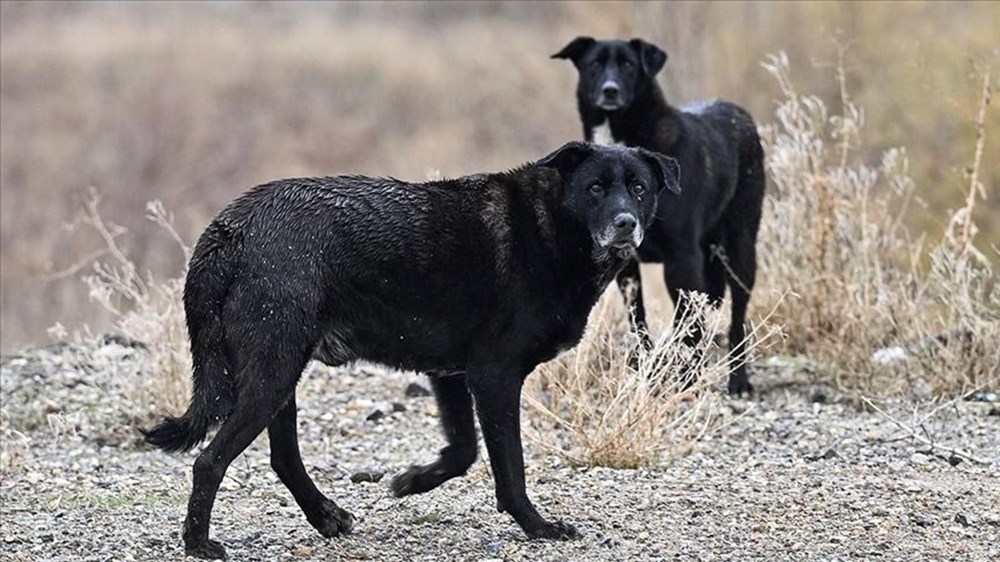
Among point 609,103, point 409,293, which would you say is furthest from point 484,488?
point 609,103

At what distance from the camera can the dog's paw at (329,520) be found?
7062 mm

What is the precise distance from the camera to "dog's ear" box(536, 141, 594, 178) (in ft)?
23.4

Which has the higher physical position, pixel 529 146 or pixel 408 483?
pixel 408 483

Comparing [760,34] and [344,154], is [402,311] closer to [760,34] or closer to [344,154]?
[760,34]

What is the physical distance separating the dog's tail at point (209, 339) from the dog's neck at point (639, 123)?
4.03 metres

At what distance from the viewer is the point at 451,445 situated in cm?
733

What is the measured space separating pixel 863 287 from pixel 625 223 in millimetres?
4405

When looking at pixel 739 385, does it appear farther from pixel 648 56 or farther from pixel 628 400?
pixel 628 400

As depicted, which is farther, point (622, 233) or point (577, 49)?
point (577, 49)

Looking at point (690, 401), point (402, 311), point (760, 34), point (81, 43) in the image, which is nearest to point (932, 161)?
point (760, 34)

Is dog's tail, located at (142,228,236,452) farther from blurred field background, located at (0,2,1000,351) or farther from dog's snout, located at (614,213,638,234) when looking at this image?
blurred field background, located at (0,2,1000,351)

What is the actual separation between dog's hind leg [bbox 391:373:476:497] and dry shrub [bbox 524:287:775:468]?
954 mm

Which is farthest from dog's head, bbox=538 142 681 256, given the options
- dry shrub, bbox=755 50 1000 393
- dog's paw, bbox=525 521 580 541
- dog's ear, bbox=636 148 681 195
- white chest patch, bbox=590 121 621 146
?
white chest patch, bbox=590 121 621 146

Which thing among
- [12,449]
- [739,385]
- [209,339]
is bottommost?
[739,385]
